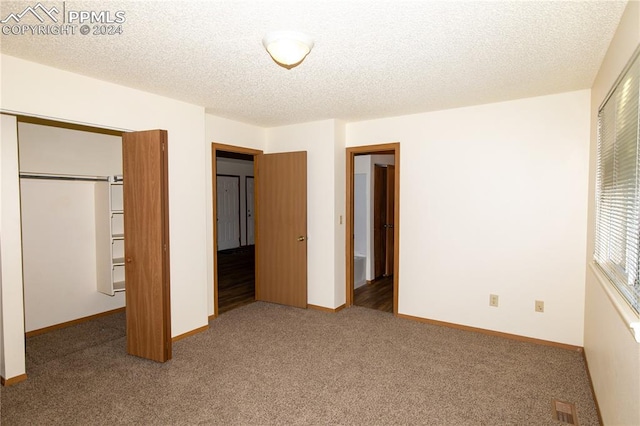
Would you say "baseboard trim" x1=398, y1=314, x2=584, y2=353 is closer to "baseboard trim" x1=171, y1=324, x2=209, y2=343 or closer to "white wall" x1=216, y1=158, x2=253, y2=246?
"baseboard trim" x1=171, y1=324, x2=209, y2=343

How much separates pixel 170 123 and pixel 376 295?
3540 mm

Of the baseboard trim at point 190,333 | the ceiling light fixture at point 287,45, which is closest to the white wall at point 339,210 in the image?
the baseboard trim at point 190,333

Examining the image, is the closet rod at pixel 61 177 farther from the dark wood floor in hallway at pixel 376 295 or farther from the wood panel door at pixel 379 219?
the wood panel door at pixel 379 219

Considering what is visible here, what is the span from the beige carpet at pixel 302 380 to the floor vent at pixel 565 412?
51 mm

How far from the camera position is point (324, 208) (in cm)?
452

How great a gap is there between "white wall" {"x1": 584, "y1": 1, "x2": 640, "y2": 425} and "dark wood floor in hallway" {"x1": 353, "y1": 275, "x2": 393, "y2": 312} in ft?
7.35

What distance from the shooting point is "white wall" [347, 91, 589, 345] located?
10.8 feet

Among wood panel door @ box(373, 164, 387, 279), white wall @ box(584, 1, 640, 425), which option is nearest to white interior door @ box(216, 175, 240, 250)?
wood panel door @ box(373, 164, 387, 279)

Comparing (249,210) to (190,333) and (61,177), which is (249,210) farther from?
(190,333)

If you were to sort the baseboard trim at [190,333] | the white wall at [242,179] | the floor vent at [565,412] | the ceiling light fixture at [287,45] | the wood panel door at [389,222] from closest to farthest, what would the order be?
the ceiling light fixture at [287,45], the floor vent at [565,412], the baseboard trim at [190,333], the wood panel door at [389,222], the white wall at [242,179]

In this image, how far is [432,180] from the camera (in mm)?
4004

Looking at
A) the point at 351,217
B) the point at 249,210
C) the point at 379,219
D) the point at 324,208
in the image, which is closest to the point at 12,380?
the point at 324,208

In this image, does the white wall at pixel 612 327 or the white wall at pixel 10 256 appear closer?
the white wall at pixel 612 327

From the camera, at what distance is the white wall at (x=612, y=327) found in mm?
1645
